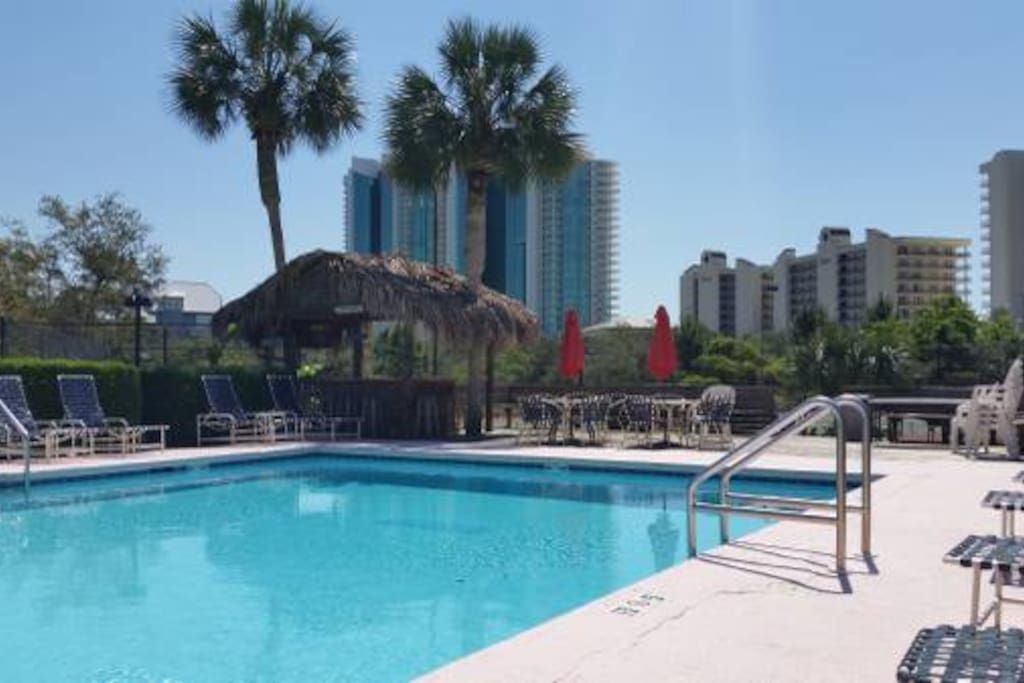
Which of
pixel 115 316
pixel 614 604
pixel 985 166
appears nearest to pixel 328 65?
pixel 115 316

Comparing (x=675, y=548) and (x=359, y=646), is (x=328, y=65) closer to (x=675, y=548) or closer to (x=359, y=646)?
(x=675, y=548)

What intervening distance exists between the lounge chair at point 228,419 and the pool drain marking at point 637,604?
1147cm

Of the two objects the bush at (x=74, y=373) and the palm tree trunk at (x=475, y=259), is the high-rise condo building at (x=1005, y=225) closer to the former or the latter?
the palm tree trunk at (x=475, y=259)

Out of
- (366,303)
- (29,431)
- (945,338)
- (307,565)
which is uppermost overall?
(945,338)

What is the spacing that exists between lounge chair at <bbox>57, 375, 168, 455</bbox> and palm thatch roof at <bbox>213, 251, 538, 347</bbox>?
3732mm

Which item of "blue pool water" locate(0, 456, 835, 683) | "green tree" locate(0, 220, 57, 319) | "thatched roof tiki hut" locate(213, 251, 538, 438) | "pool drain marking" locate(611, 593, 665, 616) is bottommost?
"blue pool water" locate(0, 456, 835, 683)

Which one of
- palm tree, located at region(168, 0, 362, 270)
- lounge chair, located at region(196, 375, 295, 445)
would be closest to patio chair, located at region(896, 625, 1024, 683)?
lounge chair, located at region(196, 375, 295, 445)

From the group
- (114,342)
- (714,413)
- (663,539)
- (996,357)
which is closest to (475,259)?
(714,413)

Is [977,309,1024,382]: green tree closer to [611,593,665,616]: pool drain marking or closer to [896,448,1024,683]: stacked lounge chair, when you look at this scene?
[611,593,665,616]: pool drain marking

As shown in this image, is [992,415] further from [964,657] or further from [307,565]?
[964,657]

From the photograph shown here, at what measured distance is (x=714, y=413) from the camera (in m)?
14.2

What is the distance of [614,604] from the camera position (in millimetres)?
4762

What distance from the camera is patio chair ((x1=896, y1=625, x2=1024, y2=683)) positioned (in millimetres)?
2684

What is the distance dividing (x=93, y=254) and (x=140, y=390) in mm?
10033
